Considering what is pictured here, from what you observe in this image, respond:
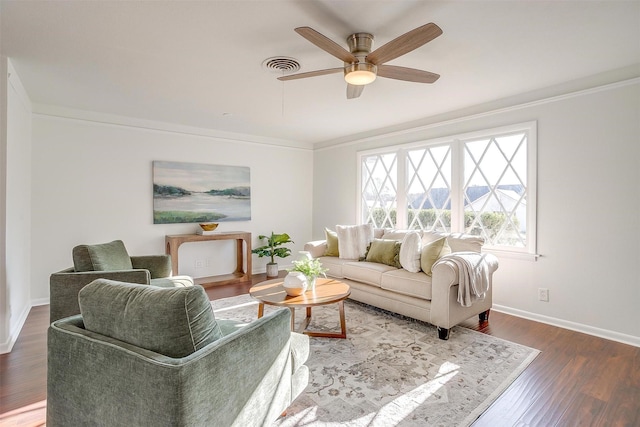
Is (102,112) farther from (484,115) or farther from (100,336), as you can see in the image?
(484,115)

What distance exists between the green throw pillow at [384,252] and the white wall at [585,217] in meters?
1.17

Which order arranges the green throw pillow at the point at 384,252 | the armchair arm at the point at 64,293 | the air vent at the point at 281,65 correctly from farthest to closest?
the green throw pillow at the point at 384,252 → the air vent at the point at 281,65 → the armchair arm at the point at 64,293

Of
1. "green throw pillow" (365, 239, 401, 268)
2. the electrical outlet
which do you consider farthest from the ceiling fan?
the electrical outlet

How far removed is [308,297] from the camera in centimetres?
274

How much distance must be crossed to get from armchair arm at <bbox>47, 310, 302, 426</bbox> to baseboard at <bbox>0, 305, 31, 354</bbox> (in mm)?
1842

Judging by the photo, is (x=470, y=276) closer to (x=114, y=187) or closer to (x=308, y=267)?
(x=308, y=267)

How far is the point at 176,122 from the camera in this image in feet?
15.5

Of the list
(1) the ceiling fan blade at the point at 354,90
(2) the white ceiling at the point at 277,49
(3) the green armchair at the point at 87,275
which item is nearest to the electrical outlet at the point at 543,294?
(2) the white ceiling at the point at 277,49

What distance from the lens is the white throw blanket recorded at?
2.95 meters

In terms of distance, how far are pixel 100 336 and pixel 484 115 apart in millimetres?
4089

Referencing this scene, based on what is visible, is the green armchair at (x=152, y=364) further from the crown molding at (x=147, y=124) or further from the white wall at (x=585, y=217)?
the crown molding at (x=147, y=124)

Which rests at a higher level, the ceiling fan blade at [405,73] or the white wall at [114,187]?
the ceiling fan blade at [405,73]

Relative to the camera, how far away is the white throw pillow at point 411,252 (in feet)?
11.2

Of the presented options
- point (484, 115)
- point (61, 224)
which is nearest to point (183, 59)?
point (61, 224)
